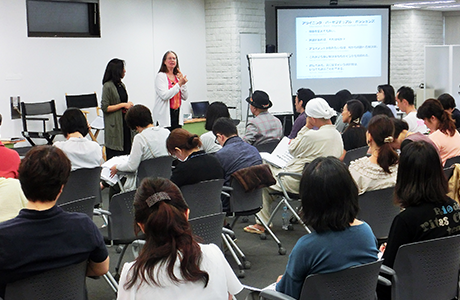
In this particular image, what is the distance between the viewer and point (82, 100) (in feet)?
25.9

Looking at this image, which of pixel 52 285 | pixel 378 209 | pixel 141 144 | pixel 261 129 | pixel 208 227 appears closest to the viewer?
pixel 52 285

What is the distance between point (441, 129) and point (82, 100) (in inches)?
196

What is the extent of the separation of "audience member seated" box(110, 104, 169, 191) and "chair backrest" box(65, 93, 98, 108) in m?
3.21

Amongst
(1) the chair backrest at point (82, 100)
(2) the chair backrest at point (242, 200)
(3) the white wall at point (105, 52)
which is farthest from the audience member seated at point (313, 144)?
(3) the white wall at point (105, 52)

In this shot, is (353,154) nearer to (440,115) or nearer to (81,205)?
(440,115)

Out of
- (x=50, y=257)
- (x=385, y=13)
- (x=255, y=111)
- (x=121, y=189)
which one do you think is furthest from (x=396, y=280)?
(x=385, y=13)

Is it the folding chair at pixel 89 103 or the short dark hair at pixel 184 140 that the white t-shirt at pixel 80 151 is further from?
the folding chair at pixel 89 103

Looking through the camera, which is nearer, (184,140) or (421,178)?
(421,178)

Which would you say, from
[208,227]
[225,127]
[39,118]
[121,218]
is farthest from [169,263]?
[39,118]

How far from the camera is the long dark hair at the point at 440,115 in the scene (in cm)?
460

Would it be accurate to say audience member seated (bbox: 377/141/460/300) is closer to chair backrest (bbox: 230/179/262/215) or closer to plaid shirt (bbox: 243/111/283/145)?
chair backrest (bbox: 230/179/262/215)

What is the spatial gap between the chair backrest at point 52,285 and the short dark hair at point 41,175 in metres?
0.28

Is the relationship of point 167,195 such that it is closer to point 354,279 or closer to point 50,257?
point 50,257

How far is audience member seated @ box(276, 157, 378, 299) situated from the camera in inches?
81.7
